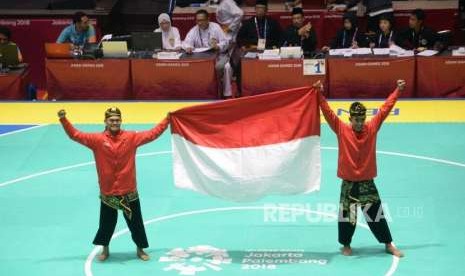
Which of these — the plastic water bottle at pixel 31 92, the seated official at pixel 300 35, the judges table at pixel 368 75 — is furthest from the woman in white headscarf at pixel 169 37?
the judges table at pixel 368 75

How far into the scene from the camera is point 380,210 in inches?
420

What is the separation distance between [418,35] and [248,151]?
9.02 metres

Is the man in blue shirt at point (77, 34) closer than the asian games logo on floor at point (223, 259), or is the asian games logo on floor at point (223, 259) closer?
the asian games logo on floor at point (223, 259)

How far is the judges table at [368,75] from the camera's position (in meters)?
18.0

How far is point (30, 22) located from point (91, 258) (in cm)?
1105

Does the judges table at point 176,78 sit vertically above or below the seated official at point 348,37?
below

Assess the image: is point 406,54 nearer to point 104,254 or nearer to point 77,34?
point 77,34

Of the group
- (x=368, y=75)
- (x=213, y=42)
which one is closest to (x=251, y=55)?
(x=213, y=42)

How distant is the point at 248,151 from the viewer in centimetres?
1105

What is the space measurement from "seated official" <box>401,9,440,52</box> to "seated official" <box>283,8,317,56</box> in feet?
6.44

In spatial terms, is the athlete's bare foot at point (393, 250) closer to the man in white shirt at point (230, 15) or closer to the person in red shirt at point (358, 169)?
the person in red shirt at point (358, 169)

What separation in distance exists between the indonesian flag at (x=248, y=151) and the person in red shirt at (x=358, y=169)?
484 millimetres

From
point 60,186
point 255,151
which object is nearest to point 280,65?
point 60,186

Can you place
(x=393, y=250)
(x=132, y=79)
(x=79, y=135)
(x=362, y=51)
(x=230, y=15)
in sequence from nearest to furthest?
(x=79, y=135), (x=393, y=250), (x=362, y=51), (x=132, y=79), (x=230, y=15)
